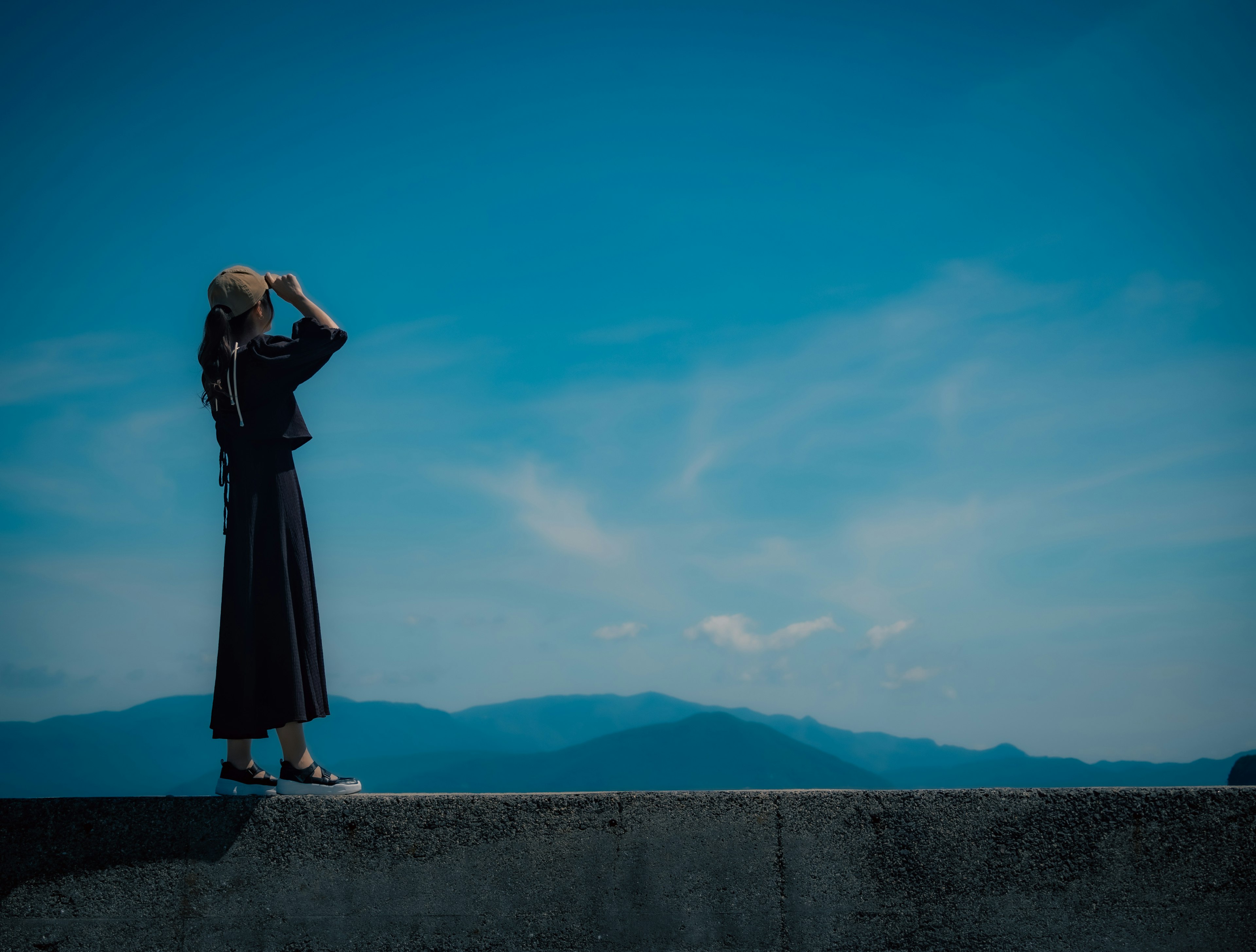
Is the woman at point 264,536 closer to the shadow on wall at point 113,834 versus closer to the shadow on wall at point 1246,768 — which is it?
the shadow on wall at point 113,834

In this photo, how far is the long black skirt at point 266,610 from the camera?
3.63 metres

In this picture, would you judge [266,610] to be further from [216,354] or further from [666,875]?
[666,875]

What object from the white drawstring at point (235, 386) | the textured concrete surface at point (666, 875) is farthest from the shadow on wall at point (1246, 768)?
the white drawstring at point (235, 386)

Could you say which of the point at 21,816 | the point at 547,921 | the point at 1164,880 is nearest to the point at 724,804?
the point at 547,921

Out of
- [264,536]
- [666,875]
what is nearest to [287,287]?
[264,536]

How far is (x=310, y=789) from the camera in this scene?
353 centimetres

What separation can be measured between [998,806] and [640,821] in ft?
4.79

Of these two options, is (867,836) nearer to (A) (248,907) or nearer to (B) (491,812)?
(B) (491,812)

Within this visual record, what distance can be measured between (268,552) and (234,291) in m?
1.27

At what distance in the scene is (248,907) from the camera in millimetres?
3223

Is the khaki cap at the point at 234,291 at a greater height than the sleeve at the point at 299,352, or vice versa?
the khaki cap at the point at 234,291

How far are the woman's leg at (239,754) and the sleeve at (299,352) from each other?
164cm

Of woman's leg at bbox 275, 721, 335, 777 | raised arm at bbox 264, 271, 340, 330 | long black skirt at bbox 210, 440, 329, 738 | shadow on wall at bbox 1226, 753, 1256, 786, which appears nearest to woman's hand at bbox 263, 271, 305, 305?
raised arm at bbox 264, 271, 340, 330

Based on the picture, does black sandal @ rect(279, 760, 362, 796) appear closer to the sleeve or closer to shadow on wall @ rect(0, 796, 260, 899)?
shadow on wall @ rect(0, 796, 260, 899)
